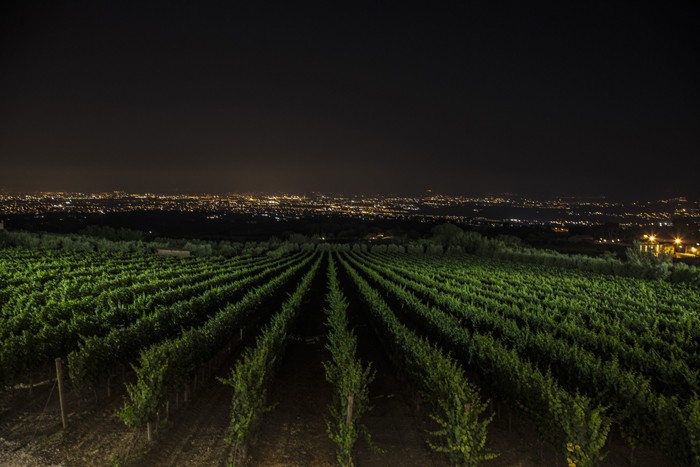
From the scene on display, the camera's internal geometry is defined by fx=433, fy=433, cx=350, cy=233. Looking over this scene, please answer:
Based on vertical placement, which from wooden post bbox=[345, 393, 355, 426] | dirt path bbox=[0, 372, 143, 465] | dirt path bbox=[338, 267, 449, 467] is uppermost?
wooden post bbox=[345, 393, 355, 426]

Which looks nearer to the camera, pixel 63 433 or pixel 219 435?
pixel 63 433

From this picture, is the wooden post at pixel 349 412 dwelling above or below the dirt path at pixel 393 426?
above

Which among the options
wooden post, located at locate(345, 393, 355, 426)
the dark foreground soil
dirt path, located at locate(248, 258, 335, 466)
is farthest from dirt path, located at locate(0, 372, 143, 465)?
wooden post, located at locate(345, 393, 355, 426)

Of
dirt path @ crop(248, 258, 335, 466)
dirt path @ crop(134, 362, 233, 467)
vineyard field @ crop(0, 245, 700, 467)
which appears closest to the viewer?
vineyard field @ crop(0, 245, 700, 467)

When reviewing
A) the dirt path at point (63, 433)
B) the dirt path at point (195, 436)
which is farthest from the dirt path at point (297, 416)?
the dirt path at point (63, 433)

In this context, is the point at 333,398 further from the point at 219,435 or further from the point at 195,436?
the point at 195,436

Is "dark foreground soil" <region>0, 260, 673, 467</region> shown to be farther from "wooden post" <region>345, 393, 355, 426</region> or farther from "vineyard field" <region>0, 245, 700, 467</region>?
"wooden post" <region>345, 393, 355, 426</region>

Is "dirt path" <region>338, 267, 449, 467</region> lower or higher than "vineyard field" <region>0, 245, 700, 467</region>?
lower

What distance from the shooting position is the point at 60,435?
10055mm

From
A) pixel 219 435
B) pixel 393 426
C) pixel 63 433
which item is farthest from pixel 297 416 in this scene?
pixel 63 433

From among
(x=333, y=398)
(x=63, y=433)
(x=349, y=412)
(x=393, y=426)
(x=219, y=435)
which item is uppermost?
(x=349, y=412)

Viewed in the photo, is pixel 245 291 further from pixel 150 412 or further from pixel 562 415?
pixel 562 415

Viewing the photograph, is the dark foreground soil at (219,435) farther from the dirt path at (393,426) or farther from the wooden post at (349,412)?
the wooden post at (349,412)

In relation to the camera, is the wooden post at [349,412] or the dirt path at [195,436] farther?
the dirt path at [195,436]
